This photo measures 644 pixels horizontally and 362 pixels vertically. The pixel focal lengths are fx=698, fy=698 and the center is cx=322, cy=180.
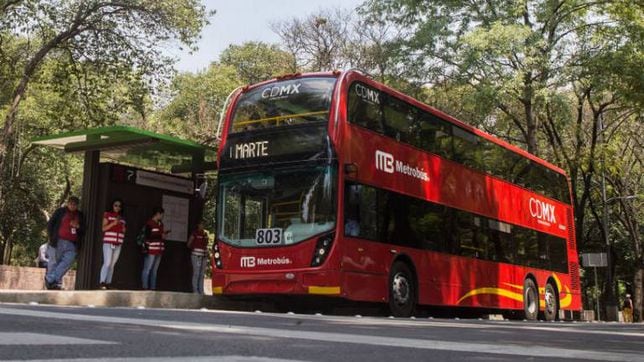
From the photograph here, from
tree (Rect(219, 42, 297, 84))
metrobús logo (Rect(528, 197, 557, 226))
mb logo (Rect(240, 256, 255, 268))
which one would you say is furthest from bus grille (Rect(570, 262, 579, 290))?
tree (Rect(219, 42, 297, 84))

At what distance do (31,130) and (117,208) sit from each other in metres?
17.5

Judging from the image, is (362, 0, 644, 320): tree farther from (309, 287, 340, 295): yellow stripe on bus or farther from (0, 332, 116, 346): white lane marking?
(0, 332, 116, 346): white lane marking

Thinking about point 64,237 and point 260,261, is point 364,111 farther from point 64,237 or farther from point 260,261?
point 64,237

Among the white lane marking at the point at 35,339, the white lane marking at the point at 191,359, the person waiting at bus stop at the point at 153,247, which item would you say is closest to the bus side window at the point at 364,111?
the person waiting at bus stop at the point at 153,247

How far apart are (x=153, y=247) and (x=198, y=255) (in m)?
1.33

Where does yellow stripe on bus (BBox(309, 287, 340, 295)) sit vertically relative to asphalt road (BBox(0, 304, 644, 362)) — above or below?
above

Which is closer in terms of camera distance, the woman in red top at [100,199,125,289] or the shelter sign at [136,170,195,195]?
the woman in red top at [100,199,125,289]

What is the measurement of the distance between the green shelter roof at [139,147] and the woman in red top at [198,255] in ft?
4.41

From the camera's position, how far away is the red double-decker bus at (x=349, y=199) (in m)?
10.8

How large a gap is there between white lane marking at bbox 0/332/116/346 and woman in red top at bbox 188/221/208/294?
9855 mm

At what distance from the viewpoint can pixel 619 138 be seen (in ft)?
86.0

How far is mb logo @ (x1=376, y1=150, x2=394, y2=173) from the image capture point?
38.2ft

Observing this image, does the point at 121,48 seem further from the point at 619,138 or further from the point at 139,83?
the point at 619,138

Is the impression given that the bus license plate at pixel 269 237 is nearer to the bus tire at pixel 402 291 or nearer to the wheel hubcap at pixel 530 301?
the bus tire at pixel 402 291
